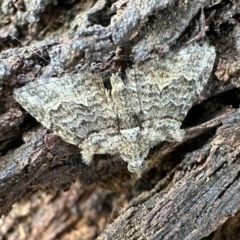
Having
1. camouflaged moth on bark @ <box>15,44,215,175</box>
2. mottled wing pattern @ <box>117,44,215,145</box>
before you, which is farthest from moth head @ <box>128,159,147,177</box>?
mottled wing pattern @ <box>117,44,215,145</box>

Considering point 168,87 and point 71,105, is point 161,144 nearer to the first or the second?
point 168,87

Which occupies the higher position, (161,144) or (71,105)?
(71,105)

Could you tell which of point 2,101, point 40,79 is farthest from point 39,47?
point 2,101

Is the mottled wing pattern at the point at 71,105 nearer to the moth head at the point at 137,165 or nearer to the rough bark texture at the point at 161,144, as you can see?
the rough bark texture at the point at 161,144

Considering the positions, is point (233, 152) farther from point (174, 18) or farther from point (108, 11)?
point (108, 11)

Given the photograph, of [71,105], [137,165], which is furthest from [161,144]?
[71,105]

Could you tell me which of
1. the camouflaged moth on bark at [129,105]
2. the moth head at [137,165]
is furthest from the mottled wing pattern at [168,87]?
the moth head at [137,165]

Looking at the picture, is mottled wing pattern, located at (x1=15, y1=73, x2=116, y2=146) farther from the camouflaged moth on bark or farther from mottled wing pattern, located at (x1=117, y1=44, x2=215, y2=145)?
mottled wing pattern, located at (x1=117, y1=44, x2=215, y2=145)
